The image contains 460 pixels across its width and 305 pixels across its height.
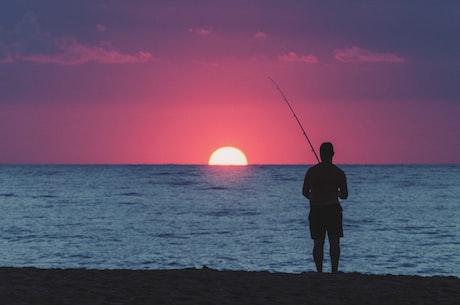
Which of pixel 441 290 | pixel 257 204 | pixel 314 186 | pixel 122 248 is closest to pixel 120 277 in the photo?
pixel 314 186

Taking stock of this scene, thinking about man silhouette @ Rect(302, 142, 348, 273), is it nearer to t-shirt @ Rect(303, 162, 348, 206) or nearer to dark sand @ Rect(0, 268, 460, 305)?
t-shirt @ Rect(303, 162, 348, 206)

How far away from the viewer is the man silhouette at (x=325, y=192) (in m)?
10.0

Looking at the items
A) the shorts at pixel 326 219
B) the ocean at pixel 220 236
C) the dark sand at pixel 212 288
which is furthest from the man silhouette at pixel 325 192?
the ocean at pixel 220 236

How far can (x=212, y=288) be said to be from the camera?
903 centimetres

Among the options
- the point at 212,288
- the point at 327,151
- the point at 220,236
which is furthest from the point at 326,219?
the point at 220,236

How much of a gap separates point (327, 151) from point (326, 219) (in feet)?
2.77

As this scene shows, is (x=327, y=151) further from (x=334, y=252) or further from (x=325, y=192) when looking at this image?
(x=334, y=252)

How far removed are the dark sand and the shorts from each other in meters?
0.56

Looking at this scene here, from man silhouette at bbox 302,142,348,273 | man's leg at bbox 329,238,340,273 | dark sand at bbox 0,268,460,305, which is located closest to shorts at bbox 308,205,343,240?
man silhouette at bbox 302,142,348,273

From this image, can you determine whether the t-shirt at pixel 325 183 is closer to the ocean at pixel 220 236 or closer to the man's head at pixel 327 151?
the man's head at pixel 327 151

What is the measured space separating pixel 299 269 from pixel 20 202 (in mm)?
37676

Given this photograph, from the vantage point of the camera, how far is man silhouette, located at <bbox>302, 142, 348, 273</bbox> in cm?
1001

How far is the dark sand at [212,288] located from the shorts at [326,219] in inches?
21.9

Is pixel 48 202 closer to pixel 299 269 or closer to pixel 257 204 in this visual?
pixel 257 204
